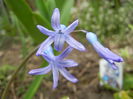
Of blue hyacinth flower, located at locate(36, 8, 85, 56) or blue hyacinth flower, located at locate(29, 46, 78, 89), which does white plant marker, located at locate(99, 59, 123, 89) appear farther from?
blue hyacinth flower, located at locate(36, 8, 85, 56)

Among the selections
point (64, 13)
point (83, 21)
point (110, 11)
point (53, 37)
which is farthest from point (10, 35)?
point (53, 37)

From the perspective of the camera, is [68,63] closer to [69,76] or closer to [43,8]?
[69,76]

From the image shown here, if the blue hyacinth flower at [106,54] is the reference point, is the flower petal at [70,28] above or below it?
above

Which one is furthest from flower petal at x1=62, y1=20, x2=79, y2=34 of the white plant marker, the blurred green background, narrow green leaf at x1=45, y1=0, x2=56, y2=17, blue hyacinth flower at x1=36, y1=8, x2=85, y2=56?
the white plant marker

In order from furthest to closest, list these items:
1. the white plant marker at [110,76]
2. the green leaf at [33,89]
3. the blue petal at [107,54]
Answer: the white plant marker at [110,76] → the green leaf at [33,89] → the blue petal at [107,54]

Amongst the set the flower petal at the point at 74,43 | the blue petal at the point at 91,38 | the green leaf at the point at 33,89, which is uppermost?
the flower petal at the point at 74,43

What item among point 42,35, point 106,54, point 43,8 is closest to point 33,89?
point 42,35

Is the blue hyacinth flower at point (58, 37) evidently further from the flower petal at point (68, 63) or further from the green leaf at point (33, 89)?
the green leaf at point (33, 89)

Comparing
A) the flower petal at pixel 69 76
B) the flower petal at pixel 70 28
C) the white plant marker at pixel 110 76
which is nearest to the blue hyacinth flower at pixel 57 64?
the flower petal at pixel 69 76
